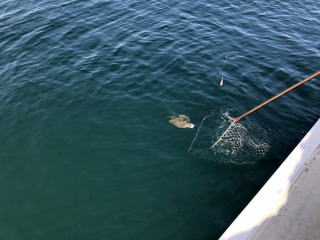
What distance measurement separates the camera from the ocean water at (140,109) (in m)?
8.14

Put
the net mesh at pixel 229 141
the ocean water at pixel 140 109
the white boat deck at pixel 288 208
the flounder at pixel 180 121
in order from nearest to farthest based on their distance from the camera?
the white boat deck at pixel 288 208 → the ocean water at pixel 140 109 → the net mesh at pixel 229 141 → the flounder at pixel 180 121

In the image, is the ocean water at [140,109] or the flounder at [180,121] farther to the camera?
the flounder at [180,121]

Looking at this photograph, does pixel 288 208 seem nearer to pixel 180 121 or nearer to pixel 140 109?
pixel 180 121

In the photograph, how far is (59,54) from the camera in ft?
48.0

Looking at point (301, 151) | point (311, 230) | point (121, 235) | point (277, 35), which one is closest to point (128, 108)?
point (121, 235)

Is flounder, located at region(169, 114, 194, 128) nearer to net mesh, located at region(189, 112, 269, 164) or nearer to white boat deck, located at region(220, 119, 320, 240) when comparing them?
net mesh, located at region(189, 112, 269, 164)

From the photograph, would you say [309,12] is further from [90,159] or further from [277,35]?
[90,159]

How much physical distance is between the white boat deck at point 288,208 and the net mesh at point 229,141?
1856 mm

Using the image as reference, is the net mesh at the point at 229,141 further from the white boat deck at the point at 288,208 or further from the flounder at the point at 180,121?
the white boat deck at the point at 288,208

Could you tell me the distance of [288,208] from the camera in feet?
22.0

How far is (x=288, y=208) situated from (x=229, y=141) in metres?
3.61

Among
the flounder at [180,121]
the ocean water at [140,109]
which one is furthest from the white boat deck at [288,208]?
the flounder at [180,121]

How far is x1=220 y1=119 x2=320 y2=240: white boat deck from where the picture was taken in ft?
20.5

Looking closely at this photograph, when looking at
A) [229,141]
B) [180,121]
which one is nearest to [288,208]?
[229,141]
